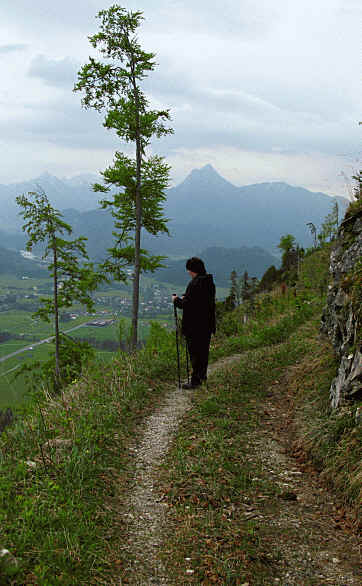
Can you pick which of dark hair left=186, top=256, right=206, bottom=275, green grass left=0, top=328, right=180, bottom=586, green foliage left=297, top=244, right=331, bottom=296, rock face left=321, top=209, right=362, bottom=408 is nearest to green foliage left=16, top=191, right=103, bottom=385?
green foliage left=297, top=244, right=331, bottom=296

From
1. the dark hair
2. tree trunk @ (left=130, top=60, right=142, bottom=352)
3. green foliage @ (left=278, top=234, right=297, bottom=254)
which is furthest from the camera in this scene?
green foliage @ (left=278, top=234, right=297, bottom=254)

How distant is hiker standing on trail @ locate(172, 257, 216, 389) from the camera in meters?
9.23

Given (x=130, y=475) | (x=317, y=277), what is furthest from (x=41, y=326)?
(x=130, y=475)

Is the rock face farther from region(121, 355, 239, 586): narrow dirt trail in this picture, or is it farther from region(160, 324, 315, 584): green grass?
→ region(121, 355, 239, 586): narrow dirt trail

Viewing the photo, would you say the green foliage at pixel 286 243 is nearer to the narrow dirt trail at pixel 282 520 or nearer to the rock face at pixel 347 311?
the rock face at pixel 347 311

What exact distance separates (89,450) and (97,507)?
3.75 ft

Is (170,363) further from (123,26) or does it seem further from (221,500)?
(123,26)

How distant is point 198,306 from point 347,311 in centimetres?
341

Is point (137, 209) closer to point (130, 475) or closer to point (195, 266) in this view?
point (195, 266)

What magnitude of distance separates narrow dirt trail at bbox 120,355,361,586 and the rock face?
137 cm

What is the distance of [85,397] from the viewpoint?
8.28 metres

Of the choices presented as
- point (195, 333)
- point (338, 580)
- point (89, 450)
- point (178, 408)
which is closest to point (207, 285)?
point (195, 333)

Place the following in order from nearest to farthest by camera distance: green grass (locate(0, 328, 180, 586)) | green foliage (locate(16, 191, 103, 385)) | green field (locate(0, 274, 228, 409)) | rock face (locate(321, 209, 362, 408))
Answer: green grass (locate(0, 328, 180, 586)), rock face (locate(321, 209, 362, 408)), green field (locate(0, 274, 228, 409)), green foliage (locate(16, 191, 103, 385))

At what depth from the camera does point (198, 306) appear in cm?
929
